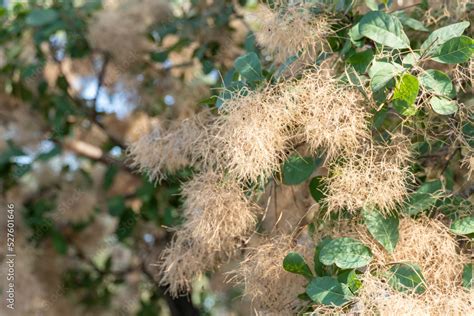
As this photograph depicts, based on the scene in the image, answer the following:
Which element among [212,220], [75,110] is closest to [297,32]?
[212,220]

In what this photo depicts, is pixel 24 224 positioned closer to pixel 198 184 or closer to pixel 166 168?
pixel 166 168

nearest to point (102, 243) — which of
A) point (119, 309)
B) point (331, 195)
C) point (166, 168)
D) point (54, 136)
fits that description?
point (119, 309)

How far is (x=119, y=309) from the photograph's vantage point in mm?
2402

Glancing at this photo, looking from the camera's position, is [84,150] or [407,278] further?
[84,150]

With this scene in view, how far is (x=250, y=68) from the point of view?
111 cm

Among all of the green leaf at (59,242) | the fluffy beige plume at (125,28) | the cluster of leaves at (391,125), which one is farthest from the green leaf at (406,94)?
the green leaf at (59,242)

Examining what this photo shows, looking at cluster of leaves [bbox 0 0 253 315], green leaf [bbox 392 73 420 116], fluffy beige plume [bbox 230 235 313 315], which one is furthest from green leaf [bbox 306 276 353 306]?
cluster of leaves [bbox 0 0 253 315]

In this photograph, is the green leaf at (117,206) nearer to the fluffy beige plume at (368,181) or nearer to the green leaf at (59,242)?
the green leaf at (59,242)

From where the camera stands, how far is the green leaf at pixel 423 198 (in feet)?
3.37

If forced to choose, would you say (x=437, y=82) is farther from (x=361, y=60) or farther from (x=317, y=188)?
(x=317, y=188)

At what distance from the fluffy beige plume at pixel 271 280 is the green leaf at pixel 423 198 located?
0.62 ft

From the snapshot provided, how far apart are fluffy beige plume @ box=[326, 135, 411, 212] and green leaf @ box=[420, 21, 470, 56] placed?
0.45 ft

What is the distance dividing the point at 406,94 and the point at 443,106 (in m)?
0.07

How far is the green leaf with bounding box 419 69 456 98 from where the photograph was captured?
40.0 inches
